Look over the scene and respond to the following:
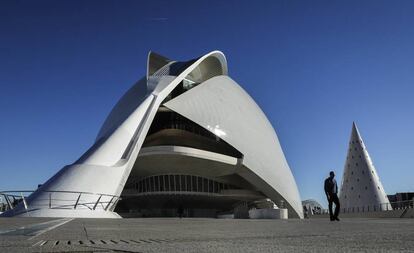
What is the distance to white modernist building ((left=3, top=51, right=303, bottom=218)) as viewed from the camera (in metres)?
29.5

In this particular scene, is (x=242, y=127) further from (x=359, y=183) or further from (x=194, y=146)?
(x=359, y=183)

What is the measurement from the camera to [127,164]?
74.9ft

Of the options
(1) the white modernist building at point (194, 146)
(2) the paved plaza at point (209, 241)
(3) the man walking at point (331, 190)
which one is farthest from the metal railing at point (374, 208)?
(2) the paved plaza at point (209, 241)

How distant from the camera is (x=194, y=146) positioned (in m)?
33.1

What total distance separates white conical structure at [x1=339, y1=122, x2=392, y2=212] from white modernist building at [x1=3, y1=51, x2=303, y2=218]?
457 cm

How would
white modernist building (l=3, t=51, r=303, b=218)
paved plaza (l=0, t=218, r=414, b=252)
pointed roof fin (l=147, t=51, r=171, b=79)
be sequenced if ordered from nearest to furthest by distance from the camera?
paved plaza (l=0, t=218, r=414, b=252), white modernist building (l=3, t=51, r=303, b=218), pointed roof fin (l=147, t=51, r=171, b=79)

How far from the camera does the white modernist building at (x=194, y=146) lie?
96.7ft

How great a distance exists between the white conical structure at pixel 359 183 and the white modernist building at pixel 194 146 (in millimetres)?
4574

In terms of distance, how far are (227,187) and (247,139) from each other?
200 inches

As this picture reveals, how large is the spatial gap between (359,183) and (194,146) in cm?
1515

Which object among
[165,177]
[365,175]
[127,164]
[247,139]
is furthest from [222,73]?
[127,164]

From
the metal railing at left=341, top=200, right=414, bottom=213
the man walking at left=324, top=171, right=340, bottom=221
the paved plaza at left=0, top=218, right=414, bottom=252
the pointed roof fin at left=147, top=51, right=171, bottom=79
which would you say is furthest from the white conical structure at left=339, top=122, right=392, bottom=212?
the paved plaza at left=0, top=218, right=414, bottom=252

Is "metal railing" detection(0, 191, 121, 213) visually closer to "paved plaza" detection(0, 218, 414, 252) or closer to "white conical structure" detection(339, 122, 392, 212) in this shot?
"paved plaza" detection(0, 218, 414, 252)

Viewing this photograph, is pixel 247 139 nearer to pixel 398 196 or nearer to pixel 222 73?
pixel 222 73
